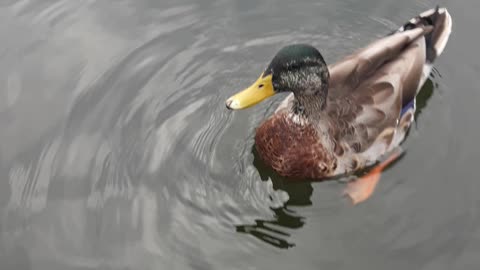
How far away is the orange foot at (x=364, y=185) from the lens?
4848 mm

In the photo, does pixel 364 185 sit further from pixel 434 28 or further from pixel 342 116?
pixel 434 28

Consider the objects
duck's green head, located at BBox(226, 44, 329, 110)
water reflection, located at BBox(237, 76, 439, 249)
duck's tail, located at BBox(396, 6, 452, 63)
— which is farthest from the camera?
duck's tail, located at BBox(396, 6, 452, 63)

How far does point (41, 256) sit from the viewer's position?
462cm

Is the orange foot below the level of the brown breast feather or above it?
below

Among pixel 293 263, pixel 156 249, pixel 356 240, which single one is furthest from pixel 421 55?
pixel 156 249

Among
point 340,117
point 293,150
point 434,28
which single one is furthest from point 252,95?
point 434,28

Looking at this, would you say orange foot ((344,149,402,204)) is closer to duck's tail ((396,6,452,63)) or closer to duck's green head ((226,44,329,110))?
duck's green head ((226,44,329,110))

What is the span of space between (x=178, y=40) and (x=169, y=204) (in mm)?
1981

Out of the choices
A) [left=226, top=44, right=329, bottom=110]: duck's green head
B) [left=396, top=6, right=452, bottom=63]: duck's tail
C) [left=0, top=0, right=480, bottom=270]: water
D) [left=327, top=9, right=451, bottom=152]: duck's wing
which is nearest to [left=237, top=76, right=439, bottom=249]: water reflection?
[left=0, top=0, right=480, bottom=270]: water

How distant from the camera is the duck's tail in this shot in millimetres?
5664

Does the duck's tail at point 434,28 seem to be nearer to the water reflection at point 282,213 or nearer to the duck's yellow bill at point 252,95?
the water reflection at point 282,213

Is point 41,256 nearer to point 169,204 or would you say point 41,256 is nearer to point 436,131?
point 169,204

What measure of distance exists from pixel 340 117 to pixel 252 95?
2.42 feet

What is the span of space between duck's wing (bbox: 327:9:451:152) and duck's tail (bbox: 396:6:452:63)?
18 centimetres
